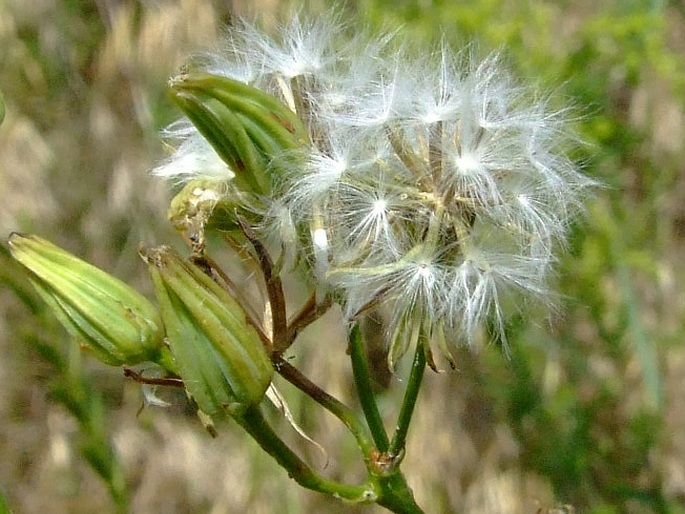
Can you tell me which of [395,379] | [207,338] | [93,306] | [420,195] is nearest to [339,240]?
[420,195]

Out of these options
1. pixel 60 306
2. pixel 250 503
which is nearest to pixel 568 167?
pixel 60 306

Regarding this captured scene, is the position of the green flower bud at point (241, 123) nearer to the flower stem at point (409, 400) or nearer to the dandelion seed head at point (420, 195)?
the dandelion seed head at point (420, 195)

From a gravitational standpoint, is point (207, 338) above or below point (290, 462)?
above

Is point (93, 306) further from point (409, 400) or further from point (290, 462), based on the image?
point (409, 400)

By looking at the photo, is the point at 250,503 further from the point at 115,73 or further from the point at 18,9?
the point at 18,9

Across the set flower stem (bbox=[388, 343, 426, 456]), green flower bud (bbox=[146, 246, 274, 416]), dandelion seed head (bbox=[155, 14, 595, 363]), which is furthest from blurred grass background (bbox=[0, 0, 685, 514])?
green flower bud (bbox=[146, 246, 274, 416])

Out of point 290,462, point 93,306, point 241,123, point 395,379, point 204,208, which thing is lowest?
point 395,379

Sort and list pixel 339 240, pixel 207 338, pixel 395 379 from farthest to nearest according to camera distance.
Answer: pixel 395 379, pixel 339 240, pixel 207 338

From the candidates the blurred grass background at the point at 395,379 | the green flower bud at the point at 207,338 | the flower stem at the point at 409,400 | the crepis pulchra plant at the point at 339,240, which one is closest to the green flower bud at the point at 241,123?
the crepis pulchra plant at the point at 339,240
